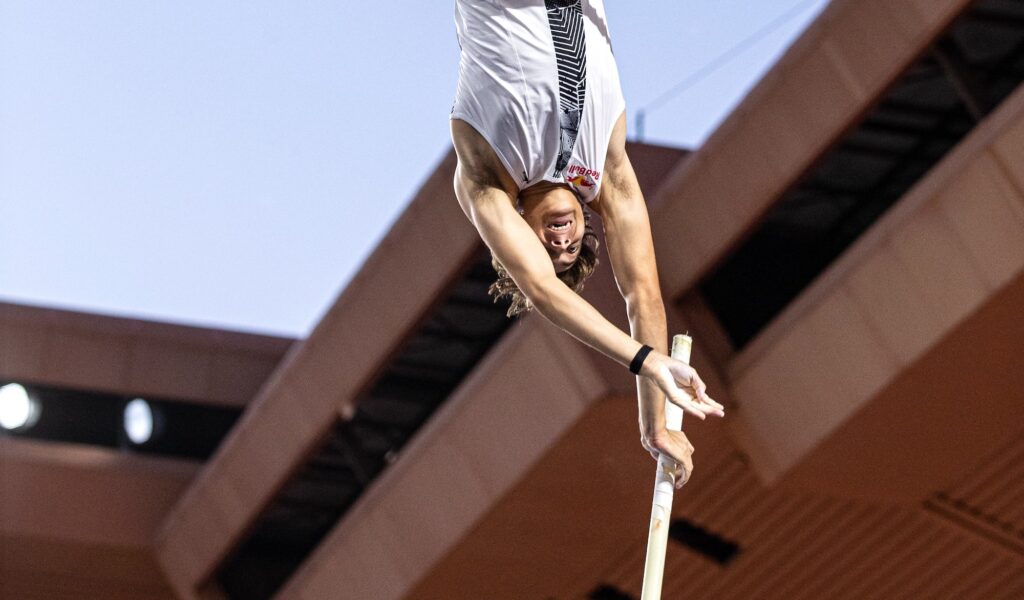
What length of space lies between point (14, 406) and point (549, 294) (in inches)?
706

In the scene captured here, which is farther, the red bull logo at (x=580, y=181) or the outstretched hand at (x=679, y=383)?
the red bull logo at (x=580, y=181)

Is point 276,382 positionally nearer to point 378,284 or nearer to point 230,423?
point 378,284

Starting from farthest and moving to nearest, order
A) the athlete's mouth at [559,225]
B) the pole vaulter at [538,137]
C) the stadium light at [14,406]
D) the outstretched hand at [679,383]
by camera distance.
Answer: the stadium light at [14,406]
the athlete's mouth at [559,225]
the pole vaulter at [538,137]
the outstretched hand at [679,383]

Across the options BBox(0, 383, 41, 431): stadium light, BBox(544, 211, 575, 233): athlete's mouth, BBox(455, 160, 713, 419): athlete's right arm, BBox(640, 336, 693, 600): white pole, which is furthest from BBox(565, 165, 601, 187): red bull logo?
BBox(0, 383, 41, 431): stadium light

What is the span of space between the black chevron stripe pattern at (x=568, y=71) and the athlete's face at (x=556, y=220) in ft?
0.33

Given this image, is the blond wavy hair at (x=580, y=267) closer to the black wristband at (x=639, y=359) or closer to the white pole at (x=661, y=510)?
the white pole at (x=661, y=510)

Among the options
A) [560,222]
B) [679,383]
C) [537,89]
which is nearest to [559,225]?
[560,222]

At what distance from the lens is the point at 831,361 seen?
14.4 meters

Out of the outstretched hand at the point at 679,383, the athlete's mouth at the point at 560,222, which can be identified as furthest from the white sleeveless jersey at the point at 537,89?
the outstretched hand at the point at 679,383

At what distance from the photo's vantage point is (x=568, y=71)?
6215 millimetres

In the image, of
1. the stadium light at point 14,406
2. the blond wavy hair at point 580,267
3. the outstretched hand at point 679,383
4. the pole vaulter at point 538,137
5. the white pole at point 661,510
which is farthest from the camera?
the stadium light at point 14,406

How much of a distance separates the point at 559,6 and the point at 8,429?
58.7 ft

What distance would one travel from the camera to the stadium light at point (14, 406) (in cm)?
2234

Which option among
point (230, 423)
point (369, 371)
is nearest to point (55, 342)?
point (230, 423)
